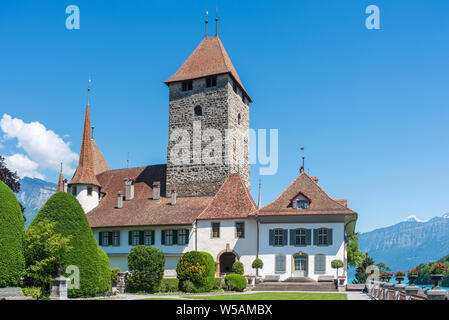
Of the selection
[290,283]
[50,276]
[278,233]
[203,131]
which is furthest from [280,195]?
→ [50,276]

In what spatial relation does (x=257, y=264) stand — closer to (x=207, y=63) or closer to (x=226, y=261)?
(x=226, y=261)

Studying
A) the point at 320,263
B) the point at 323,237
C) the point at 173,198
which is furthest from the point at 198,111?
the point at 320,263

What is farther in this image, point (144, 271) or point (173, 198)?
point (173, 198)

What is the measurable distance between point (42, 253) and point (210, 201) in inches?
887

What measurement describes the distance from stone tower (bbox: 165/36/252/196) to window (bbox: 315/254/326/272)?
38.2 feet

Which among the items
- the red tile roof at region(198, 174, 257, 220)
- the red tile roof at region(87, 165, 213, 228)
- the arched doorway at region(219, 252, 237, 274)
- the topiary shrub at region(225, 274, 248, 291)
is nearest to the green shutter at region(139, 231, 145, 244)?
the red tile roof at region(87, 165, 213, 228)

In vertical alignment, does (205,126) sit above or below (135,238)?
above

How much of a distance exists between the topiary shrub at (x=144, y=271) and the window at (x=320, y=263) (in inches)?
478

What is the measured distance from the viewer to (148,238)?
137 ft

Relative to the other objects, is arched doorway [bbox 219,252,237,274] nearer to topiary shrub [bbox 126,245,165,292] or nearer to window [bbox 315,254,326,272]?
window [bbox 315,254,326,272]

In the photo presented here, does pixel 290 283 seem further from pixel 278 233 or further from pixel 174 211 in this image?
pixel 174 211

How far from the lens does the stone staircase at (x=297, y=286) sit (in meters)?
32.0

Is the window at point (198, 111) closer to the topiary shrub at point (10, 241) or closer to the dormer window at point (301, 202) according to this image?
the dormer window at point (301, 202)
